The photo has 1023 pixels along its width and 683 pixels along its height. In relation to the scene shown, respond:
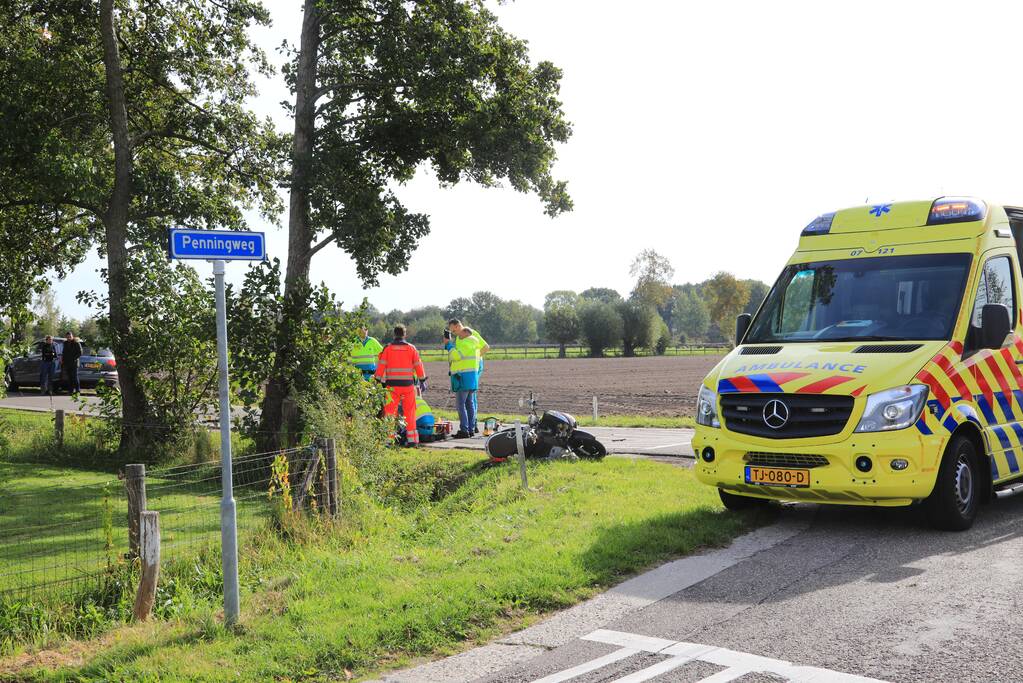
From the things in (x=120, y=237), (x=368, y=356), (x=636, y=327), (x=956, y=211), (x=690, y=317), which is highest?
(x=690, y=317)

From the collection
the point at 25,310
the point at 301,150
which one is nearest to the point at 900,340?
the point at 301,150

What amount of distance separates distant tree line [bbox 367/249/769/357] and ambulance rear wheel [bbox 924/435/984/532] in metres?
9.25

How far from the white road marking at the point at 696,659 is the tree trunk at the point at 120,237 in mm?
12449

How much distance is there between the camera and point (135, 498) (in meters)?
7.52

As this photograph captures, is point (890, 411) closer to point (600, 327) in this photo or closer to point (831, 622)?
point (831, 622)

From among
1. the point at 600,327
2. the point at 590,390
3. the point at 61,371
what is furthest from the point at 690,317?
the point at 61,371

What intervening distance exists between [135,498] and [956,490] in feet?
22.0

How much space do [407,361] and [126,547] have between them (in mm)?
6740

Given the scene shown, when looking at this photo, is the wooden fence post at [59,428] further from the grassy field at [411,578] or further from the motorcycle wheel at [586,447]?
the motorcycle wheel at [586,447]

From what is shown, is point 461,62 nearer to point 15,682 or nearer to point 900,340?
point 900,340

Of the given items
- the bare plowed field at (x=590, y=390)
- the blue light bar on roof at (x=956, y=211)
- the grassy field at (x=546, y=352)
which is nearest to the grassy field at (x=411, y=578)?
the blue light bar on roof at (x=956, y=211)

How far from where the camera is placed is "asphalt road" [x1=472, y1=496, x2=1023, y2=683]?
4930 millimetres

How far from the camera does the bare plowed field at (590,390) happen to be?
1017 inches

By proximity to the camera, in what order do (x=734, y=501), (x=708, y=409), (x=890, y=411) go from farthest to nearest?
(x=734, y=501), (x=708, y=409), (x=890, y=411)
